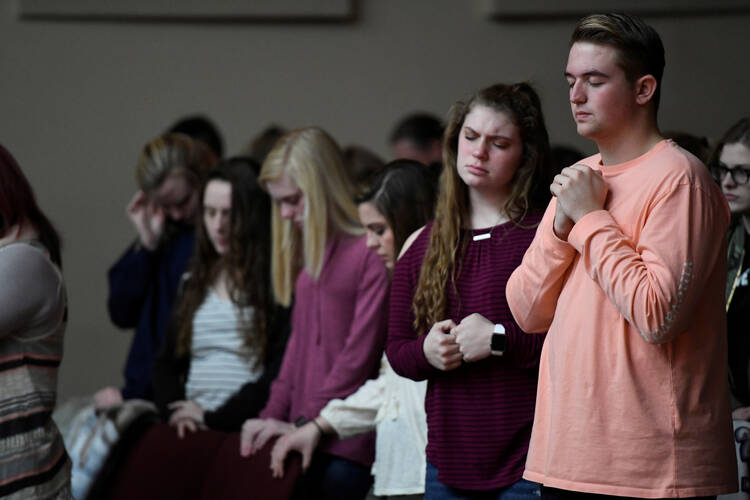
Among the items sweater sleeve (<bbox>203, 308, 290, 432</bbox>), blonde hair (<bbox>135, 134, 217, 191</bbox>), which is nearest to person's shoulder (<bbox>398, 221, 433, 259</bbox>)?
sweater sleeve (<bbox>203, 308, 290, 432</bbox>)

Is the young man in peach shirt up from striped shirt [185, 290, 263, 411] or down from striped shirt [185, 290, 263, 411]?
up

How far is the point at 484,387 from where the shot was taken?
2180mm

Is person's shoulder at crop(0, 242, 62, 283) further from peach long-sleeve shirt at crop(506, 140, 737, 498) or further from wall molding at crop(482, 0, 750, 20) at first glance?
wall molding at crop(482, 0, 750, 20)

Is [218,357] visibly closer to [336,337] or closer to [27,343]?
[336,337]

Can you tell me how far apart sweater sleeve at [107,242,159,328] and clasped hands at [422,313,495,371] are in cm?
190

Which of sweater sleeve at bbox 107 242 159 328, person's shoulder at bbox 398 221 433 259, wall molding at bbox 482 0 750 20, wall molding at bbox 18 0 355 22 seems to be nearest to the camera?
person's shoulder at bbox 398 221 433 259

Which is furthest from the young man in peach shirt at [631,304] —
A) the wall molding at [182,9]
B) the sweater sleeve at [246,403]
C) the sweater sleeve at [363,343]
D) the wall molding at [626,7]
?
the wall molding at [182,9]

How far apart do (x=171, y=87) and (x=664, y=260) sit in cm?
435

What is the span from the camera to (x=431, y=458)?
2.23m

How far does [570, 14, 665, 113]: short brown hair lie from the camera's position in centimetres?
165

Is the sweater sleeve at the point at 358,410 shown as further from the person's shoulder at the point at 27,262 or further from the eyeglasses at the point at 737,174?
the eyeglasses at the point at 737,174

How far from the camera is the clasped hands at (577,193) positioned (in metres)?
1.64

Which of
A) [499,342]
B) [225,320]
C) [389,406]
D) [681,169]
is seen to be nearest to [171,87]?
[225,320]

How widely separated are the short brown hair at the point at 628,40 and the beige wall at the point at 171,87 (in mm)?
3712
